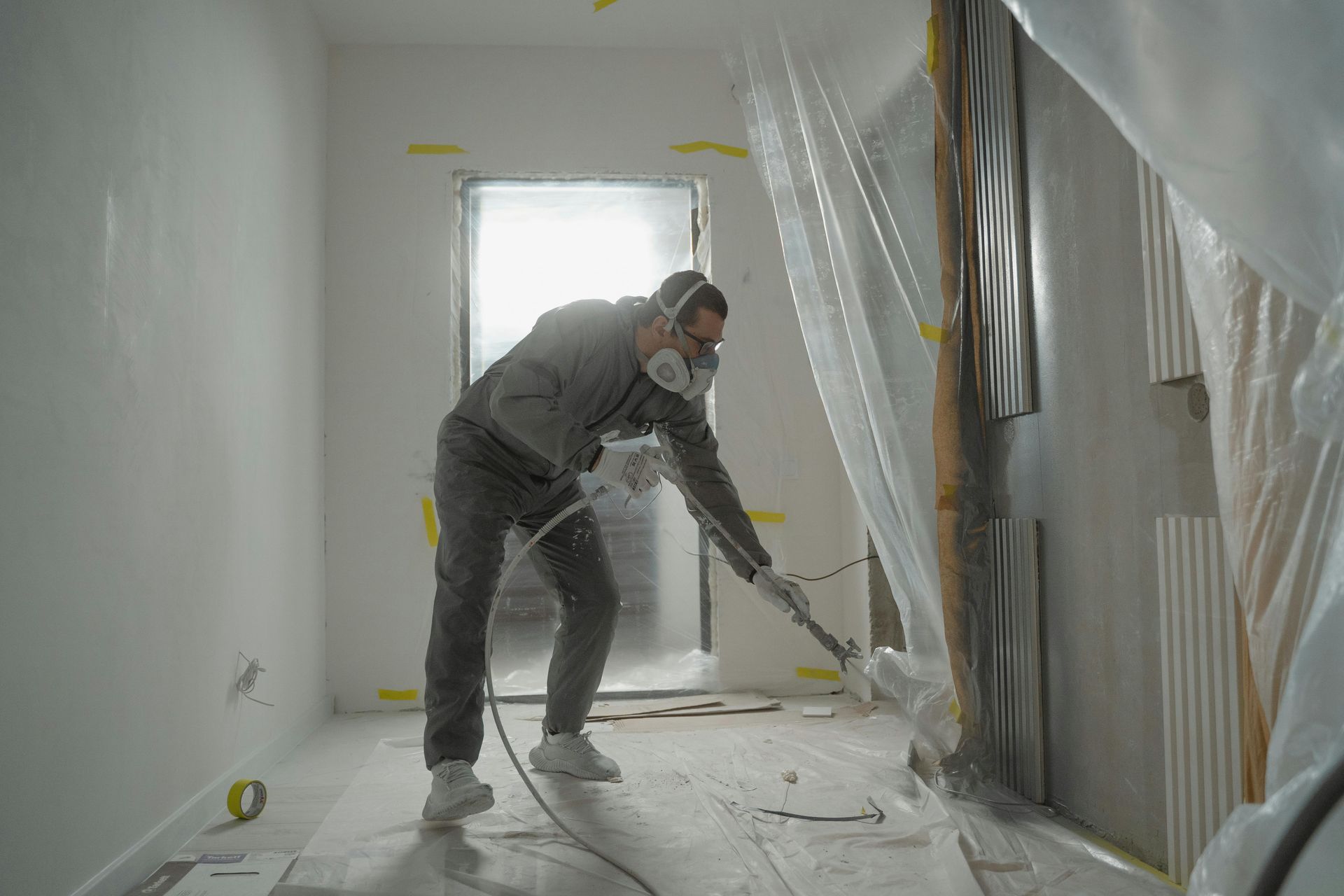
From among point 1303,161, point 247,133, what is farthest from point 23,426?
point 1303,161

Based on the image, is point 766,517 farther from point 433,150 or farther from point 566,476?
point 433,150

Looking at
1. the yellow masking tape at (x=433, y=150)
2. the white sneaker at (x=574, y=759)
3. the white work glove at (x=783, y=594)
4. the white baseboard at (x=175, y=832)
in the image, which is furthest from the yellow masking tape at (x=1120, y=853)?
the yellow masking tape at (x=433, y=150)

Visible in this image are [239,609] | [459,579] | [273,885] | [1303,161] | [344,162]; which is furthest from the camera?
[344,162]

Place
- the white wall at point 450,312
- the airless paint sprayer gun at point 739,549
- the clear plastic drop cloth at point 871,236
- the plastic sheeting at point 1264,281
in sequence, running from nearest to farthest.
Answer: the plastic sheeting at point 1264,281 → the airless paint sprayer gun at point 739,549 → the clear plastic drop cloth at point 871,236 → the white wall at point 450,312

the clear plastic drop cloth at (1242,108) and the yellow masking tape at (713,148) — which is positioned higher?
the yellow masking tape at (713,148)

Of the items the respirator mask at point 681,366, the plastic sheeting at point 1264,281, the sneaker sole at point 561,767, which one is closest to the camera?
the plastic sheeting at point 1264,281

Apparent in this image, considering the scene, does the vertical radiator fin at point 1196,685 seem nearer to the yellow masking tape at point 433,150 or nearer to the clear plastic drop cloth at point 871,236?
the clear plastic drop cloth at point 871,236

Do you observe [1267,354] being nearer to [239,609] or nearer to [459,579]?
[459,579]

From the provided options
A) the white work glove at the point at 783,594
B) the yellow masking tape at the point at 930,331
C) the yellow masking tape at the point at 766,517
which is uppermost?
the yellow masking tape at the point at 930,331

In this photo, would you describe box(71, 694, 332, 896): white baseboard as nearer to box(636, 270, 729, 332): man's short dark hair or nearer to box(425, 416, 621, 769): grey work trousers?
box(425, 416, 621, 769): grey work trousers

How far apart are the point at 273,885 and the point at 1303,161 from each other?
1.82 m

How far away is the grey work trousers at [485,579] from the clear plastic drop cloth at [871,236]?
2.23 feet

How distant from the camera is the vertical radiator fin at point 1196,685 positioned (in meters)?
1.26

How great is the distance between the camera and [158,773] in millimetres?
1666
